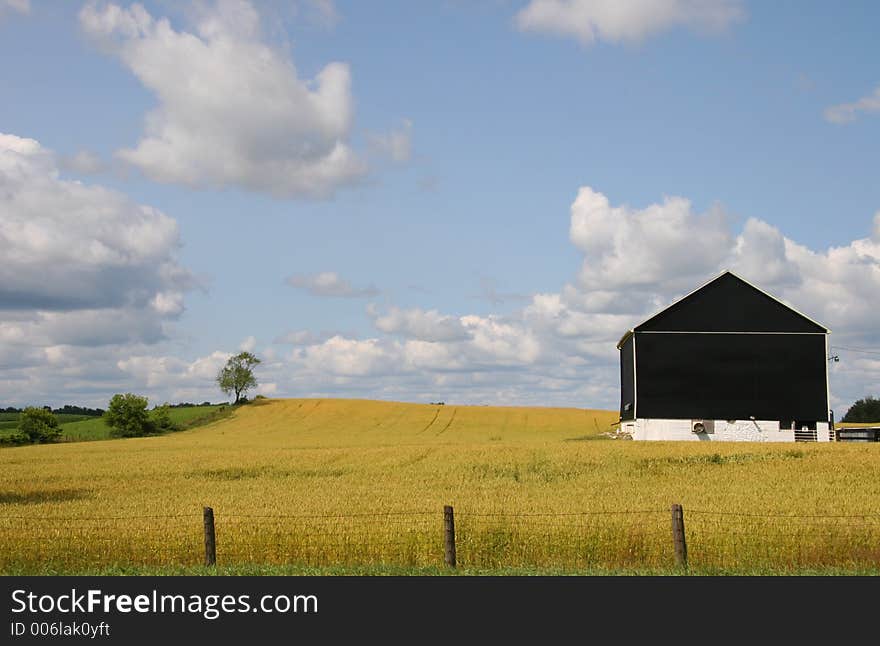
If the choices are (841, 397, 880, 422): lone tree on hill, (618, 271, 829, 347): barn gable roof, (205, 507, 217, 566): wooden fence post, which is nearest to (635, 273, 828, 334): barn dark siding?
(618, 271, 829, 347): barn gable roof

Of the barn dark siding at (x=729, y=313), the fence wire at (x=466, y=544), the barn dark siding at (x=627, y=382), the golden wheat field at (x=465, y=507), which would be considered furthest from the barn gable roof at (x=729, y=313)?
the fence wire at (x=466, y=544)

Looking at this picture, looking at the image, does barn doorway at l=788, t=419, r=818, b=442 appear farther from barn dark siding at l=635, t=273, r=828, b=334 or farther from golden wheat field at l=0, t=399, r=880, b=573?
golden wheat field at l=0, t=399, r=880, b=573

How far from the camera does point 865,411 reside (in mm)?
135375

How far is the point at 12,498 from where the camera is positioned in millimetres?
29594

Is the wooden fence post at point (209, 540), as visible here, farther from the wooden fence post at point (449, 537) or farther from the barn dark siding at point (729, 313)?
the barn dark siding at point (729, 313)

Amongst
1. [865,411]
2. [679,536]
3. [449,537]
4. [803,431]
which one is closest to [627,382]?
[803,431]

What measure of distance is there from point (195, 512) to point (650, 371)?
43.3 metres

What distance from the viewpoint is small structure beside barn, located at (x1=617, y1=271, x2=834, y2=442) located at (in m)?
59.5

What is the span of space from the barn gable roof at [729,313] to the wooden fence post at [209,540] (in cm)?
4741

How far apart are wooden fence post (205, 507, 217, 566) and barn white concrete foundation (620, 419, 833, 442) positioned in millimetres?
47248

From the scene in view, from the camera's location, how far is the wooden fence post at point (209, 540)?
52.9 feet

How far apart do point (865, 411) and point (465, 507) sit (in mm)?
130675
